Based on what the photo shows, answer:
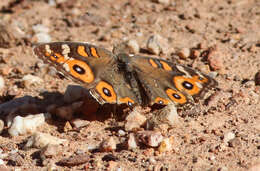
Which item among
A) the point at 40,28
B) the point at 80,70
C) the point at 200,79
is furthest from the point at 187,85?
the point at 40,28

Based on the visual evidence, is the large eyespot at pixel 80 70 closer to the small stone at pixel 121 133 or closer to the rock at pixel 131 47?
the small stone at pixel 121 133

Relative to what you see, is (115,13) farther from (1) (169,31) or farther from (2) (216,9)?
(2) (216,9)

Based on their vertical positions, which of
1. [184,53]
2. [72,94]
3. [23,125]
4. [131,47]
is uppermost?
[184,53]

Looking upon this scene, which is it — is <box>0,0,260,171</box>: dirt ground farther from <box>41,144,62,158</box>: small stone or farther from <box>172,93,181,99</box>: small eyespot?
<box>172,93,181,99</box>: small eyespot

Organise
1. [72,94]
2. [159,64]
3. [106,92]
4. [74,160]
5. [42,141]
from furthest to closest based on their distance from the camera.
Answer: [72,94], [159,64], [106,92], [42,141], [74,160]

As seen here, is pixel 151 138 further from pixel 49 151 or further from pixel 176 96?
pixel 49 151
